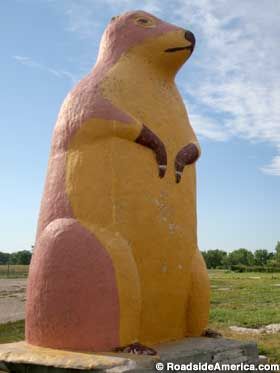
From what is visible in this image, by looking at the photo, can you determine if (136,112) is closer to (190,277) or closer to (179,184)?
(179,184)

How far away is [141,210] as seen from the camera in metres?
5.04

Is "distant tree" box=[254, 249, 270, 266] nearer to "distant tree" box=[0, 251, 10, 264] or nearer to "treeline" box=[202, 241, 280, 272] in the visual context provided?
"treeline" box=[202, 241, 280, 272]

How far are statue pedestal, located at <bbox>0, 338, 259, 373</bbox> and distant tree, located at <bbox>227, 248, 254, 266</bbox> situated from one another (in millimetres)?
74757

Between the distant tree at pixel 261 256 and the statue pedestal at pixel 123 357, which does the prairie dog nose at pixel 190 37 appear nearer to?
the statue pedestal at pixel 123 357

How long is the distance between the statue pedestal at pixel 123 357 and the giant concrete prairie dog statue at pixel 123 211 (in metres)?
0.19

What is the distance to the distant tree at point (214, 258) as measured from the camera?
77000mm

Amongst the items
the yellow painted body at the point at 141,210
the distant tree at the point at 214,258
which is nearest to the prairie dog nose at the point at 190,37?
the yellow painted body at the point at 141,210

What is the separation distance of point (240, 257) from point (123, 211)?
260 ft

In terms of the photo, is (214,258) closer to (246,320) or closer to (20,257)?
(20,257)

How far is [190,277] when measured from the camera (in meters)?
5.52

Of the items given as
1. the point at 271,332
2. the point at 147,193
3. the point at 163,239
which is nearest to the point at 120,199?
the point at 147,193

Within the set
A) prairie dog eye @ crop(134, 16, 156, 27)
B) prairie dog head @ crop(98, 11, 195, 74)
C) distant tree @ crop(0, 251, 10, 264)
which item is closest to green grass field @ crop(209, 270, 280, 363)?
prairie dog head @ crop(98, 11, 195, 74)

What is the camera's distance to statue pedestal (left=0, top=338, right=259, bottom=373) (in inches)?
161

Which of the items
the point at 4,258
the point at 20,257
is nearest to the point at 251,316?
the point at 20,257
